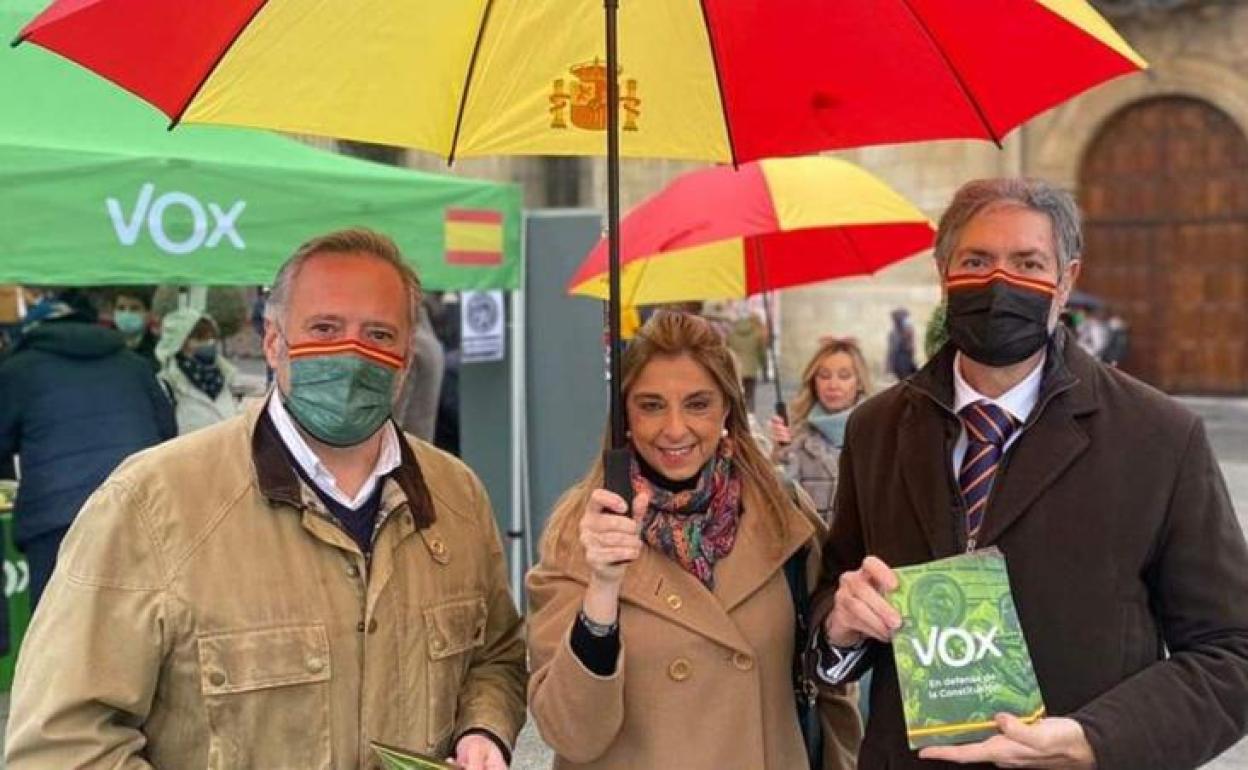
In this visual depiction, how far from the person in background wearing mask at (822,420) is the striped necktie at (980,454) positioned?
337 cm

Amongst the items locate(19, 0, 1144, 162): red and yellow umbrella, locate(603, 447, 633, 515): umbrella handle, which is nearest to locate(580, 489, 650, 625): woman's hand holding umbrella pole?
locate(603, 447, 633, 515): umbrella handle

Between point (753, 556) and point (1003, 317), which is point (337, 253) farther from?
point (1003, 317)

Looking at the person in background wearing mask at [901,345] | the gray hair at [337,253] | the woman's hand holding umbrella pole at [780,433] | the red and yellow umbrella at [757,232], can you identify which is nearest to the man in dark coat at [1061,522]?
the gray hair at [337,253]

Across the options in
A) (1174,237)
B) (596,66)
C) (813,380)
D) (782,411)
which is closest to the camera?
(596,66)

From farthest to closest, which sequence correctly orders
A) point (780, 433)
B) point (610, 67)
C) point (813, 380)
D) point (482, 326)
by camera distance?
point (482, 326)
point (813, 380)
point (780, 433)
point (610, 67)

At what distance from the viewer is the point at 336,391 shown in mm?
2154

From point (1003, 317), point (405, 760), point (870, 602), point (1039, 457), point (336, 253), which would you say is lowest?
point (405, 760)

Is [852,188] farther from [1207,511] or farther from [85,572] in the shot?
[85,572]

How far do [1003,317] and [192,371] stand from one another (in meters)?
6.07

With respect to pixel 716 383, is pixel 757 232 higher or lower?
higher

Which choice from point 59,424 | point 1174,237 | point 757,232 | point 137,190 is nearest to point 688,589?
point 137,190

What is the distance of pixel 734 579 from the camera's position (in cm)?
254

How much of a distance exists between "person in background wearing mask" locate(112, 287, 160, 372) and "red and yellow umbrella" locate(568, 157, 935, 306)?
3450 mm

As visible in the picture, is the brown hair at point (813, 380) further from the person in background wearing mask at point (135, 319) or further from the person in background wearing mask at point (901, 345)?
the person in background wearing mask at point (901, 345)
